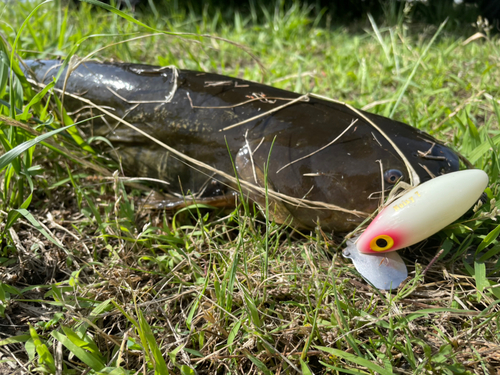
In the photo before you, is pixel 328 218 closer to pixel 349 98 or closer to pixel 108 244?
pixel 108 244

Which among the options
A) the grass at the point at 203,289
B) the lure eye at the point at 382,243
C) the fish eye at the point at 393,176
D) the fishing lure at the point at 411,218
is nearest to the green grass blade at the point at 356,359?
the grass at the point at 203,289

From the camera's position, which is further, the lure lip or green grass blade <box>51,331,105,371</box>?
the lure lip

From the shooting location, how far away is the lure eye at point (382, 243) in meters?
1.66

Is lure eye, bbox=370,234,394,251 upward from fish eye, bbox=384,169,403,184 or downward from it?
downward

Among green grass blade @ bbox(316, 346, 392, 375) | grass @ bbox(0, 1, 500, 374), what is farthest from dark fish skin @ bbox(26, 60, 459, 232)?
green grass blade @ bbox(316, 346, 392, 375)

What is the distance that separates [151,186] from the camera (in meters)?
2.46

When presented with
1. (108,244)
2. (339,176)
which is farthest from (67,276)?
(339,176)

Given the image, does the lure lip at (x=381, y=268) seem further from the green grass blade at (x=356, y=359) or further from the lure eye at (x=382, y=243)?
the green grass blade at (x=356, y=359)

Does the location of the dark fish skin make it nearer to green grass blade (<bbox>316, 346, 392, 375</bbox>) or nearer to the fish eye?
the fish eye

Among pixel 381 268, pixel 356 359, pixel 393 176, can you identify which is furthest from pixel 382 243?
pixel 356 359

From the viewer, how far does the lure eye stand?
5.43ft

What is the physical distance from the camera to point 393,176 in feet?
6.01

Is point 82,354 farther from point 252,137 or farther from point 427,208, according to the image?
point 427,208

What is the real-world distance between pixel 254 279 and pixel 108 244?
2.58 ft
